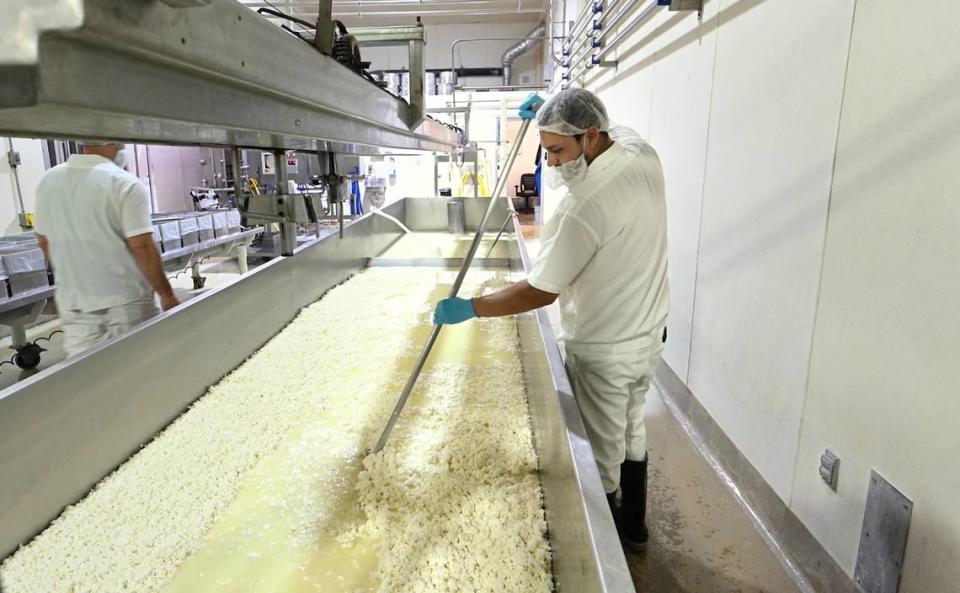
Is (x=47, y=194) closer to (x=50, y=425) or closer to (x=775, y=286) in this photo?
(x=50, y=425)

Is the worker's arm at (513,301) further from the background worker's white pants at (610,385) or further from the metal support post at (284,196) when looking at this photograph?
the metal support post at (284,196)

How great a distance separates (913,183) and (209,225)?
13.0ft

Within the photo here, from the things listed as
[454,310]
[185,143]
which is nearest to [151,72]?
[185,143]

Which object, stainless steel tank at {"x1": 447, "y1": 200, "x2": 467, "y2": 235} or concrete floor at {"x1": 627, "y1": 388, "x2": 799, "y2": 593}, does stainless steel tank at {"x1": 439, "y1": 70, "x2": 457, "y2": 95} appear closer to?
stainless steel tank at {"x1": 447, "y1": 200, "x2": 467, "y2": 235}

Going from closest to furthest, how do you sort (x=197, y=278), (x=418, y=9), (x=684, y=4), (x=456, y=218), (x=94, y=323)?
(x=94, y=323) → (x=684, y=4) → (x=197, y=278) → (x=456, y=218) → (x=418, y=9)

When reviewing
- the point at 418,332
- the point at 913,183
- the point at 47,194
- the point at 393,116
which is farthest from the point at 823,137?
the point at 47,194

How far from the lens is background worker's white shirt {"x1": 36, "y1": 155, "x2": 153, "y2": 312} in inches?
70.3

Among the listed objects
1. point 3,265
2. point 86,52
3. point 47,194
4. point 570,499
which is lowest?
point 570,499

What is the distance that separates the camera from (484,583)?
100 centimetres

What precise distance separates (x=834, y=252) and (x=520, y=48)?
8.49 meters

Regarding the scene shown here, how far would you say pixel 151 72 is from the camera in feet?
1.72

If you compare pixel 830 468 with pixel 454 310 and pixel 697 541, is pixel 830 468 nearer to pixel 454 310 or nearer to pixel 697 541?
pixel 697 541

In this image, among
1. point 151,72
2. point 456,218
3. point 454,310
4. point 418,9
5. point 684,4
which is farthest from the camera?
point 418,9

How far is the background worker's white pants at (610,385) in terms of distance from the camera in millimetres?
1531
